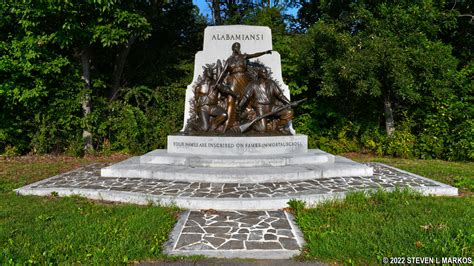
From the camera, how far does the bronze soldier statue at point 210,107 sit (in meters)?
8.40

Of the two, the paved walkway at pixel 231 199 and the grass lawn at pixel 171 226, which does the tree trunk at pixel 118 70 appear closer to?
the paved walkway at pixel 231 199

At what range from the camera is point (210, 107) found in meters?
8.52

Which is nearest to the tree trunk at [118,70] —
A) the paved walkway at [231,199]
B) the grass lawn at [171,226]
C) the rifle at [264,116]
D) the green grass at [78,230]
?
the paved walkway at [231,199]

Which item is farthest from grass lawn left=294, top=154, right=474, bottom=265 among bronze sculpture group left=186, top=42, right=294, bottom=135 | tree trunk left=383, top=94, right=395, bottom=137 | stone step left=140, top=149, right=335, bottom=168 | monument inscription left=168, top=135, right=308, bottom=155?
tree trunk left=383, top=94, right=395, bottom=137

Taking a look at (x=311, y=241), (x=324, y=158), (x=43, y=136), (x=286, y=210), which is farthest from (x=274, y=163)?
(x=43, y=136)

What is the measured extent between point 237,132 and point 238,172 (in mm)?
2091

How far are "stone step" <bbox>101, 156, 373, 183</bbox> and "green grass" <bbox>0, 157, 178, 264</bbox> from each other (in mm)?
1463

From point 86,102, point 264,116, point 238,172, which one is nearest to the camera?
point 238,172

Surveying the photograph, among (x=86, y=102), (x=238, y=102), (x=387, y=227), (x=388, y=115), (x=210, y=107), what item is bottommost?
(x=387, y=227)

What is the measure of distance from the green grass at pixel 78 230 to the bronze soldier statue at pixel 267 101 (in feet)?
14.5

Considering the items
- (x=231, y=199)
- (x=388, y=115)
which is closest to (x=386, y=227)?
(x=231, y=199)

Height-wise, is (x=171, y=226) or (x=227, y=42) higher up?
(x=227, y=42)

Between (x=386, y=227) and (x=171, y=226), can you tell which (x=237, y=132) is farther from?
(x=386, y=227)

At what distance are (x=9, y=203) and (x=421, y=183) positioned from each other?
7.02 metres
